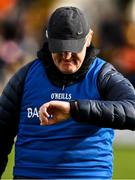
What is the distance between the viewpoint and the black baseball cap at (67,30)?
5375 millimetres

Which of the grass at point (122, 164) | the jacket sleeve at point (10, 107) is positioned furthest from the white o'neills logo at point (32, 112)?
the grass at point (122, 164)

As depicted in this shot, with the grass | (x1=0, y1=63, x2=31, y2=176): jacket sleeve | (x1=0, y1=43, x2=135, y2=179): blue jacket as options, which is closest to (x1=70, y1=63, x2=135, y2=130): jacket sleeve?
(x1=0, y1=43, x2=135, y2=179): blue jacket

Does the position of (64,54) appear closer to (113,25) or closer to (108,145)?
(108,145)

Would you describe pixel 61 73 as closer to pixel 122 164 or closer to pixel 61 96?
pixel 61 96

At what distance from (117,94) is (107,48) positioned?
12447 mm

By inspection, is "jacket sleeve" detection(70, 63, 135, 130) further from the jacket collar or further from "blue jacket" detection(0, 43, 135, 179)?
the jacket collar

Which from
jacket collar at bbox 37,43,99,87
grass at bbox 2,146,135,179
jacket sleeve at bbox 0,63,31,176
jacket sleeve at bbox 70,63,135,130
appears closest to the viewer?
jacket sleeve at bbox 70,63,135,130

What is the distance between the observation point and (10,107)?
5652 mm

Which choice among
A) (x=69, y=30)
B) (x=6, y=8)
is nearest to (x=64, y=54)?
(x=69, y=30)

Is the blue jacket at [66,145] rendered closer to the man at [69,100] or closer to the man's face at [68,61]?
the man at [69,100]

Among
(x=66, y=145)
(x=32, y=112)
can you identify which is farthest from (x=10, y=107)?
(x=66, y=145)

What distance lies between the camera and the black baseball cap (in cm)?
538

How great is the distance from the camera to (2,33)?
17656mm

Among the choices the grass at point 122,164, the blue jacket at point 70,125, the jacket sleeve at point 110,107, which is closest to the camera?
the jacket sleeve at point 110,107
